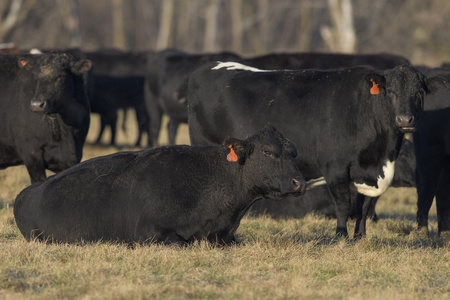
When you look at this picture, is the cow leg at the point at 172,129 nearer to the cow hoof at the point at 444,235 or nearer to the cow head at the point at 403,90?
the cow hoof at the point at 444,235

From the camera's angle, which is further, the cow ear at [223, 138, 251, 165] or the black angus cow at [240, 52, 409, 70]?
the black angus cow at [240, 52, 409, 70]

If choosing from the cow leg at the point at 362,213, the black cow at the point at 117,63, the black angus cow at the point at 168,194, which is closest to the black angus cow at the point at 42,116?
the black angus cow at the point at 168,194

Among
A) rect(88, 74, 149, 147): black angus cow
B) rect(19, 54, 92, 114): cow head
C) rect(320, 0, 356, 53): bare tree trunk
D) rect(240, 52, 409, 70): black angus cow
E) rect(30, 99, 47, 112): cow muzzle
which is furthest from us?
rect(320, 0, 356, 53): bare tree trunk

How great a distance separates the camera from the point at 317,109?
781 centimetres

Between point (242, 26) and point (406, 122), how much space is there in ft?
123

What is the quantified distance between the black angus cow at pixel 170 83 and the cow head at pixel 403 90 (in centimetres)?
835

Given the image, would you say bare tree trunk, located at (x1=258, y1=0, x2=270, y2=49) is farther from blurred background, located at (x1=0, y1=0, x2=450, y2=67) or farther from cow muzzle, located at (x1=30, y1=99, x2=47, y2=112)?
cow muzzle, located at (x1=30, y1=99, x2=47, y2=112)

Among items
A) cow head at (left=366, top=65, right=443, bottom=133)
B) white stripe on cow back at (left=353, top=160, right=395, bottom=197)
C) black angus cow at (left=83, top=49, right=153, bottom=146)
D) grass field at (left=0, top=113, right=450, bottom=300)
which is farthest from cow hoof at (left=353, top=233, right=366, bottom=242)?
black angus cow at (left=83, top=49, right=153, bottom=146)

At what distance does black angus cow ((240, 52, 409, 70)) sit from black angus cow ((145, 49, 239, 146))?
1148mm

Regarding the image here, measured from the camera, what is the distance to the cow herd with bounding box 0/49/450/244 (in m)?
6.36

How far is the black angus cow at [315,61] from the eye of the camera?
14430 millimetres

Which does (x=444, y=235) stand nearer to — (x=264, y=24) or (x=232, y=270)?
(x=232, y=270)

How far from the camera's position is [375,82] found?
724cm

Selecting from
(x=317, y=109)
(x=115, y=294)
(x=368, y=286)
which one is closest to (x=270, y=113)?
(x=317, y=109)
